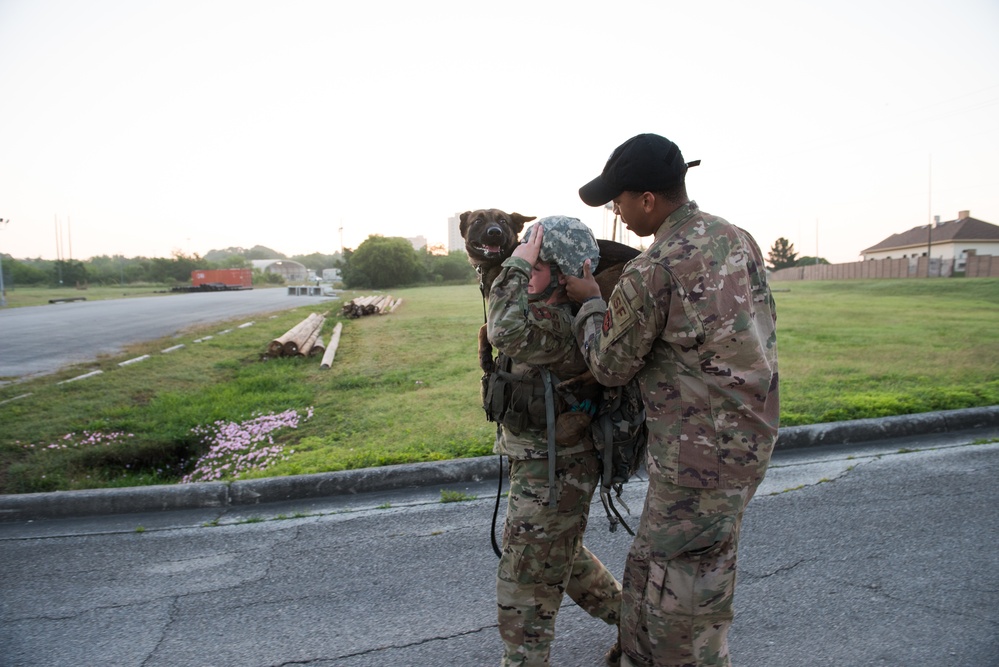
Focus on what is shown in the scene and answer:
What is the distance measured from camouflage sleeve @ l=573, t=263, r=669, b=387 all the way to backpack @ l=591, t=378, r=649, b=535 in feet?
0.67

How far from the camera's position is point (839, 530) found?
3928mm

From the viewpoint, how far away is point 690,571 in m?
1.98

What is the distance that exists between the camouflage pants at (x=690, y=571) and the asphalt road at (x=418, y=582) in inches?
31.9

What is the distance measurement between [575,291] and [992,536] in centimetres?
344

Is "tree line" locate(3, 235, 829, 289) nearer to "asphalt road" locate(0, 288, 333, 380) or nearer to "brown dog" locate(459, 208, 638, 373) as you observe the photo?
"asphalt road" locate(0, 288, 333, 380)

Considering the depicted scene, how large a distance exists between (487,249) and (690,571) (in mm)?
1396

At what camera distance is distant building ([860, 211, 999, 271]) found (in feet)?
173

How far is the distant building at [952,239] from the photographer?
52.8 m

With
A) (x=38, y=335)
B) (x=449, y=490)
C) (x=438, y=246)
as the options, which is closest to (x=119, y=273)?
(x=438, y=246)

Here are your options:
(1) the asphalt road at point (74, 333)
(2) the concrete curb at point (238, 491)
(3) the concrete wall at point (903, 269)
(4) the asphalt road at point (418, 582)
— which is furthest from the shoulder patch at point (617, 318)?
(3) the concrete wall at point (903, 269)

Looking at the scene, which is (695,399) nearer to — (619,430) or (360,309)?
(619,430)

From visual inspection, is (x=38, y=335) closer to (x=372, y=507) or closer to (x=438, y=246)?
(x=372, y=507)

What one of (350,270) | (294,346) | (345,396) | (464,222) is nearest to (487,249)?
(464,222)

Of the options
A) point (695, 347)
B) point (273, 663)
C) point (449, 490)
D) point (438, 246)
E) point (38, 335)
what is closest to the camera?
point (695, 347)
